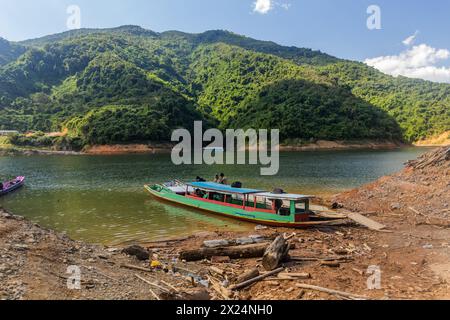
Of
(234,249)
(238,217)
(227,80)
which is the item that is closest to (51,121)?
(227,80)

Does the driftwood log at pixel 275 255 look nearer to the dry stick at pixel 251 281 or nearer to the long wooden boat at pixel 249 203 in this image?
the dry stick at pixel 251 281

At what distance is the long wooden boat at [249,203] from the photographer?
21297 millimetres

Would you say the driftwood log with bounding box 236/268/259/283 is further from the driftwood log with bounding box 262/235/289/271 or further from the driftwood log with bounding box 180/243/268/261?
the driftwood log with bounding box 180/243/268/261

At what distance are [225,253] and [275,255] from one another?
8.38 ft

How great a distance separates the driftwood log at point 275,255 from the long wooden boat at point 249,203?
7741 millimetres

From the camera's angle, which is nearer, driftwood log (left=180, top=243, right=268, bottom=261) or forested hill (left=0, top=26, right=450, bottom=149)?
driftwood log (left=180, top=243, right=268, bottom=261)

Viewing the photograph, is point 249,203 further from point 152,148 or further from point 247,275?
point 152,148

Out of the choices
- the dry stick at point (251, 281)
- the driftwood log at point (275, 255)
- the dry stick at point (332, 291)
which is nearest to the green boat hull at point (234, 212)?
the driftwood log at point (275, 255)

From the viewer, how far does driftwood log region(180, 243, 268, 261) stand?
14.5 m

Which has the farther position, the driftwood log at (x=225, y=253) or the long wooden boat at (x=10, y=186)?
the long wooden boat at (x=10, y=186)

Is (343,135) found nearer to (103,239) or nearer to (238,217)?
(238,217)

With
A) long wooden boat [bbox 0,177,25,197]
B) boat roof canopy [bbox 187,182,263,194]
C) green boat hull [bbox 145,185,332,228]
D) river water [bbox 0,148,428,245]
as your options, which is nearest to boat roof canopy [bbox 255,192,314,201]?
green boat hull [bbox 145,185,332,228]

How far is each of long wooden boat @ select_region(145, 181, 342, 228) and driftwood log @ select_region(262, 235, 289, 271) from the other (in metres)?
7.74

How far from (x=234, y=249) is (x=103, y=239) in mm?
8885
